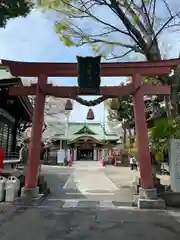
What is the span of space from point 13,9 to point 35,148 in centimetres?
451

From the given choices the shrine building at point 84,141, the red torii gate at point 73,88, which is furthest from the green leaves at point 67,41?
the shrine building at point 84,141

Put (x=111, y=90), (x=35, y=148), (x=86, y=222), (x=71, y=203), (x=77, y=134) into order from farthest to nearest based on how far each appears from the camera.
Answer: (x=77, y=134) → (x=111, y=90) → (x=35, y=148) → (x=71, y=203) → (x=86, y=222)

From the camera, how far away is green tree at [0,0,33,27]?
7257mm

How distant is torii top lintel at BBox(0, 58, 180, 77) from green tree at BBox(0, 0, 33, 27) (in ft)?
6.29

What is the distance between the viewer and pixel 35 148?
377 inches

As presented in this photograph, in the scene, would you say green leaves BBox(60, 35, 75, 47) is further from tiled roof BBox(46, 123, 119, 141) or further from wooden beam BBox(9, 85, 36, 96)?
tiled roof BBox(46, 123, 119, 141)

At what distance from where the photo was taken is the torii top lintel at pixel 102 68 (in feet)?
32.2

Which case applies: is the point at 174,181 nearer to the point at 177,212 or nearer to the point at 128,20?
the point at 177,212

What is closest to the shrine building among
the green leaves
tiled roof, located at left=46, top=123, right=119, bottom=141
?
tiled roof, located at left=46, top=123, right=119, bottom=141

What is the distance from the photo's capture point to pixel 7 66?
32.5 feet

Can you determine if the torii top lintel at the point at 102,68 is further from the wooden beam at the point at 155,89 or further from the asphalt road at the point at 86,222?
the asphalt road at the point at 86,222

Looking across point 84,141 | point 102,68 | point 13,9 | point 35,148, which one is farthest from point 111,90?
point 84,141

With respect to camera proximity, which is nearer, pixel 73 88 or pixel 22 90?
pixel 73 88

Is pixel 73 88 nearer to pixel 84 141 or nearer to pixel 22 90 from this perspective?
pixel 22 90
